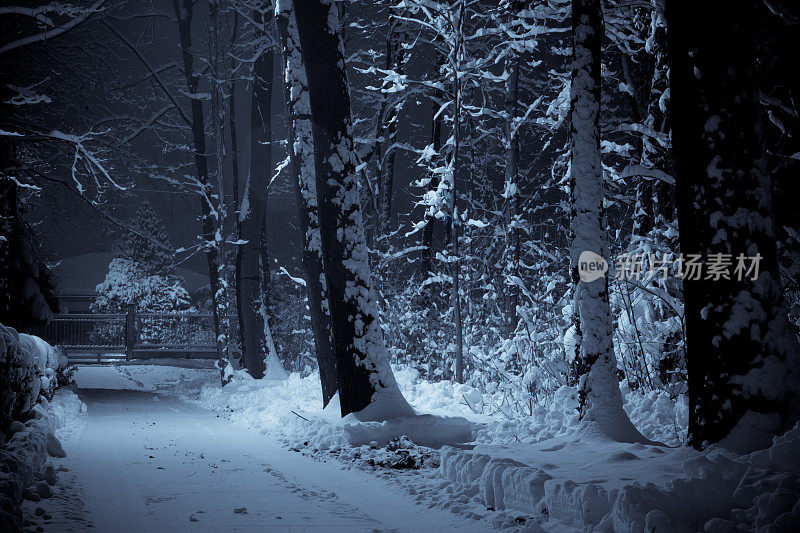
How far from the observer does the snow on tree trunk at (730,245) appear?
5441 millimetres

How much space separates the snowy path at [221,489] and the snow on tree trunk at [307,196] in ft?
7.01

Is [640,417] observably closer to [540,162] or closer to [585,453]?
[585,453]

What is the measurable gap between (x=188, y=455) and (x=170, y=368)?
831 inches

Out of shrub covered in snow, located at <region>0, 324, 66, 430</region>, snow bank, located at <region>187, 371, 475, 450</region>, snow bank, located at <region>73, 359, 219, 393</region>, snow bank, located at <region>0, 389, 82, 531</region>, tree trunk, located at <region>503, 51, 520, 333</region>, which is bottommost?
snow bank, located at <region>73, 359, 219, 393</region>

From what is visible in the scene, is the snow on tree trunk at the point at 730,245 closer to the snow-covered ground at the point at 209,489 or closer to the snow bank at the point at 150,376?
the snow-covered ground at the point at 209,489

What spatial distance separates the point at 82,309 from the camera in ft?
153

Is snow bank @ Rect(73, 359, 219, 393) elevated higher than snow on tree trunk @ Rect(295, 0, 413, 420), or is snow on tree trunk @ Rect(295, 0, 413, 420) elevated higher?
snow on tree trunk @ Rect(295, 0, 413, 420)

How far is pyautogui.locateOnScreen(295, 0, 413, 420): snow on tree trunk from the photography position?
32.3ft

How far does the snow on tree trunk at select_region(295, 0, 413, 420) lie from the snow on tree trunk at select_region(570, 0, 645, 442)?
119 inches

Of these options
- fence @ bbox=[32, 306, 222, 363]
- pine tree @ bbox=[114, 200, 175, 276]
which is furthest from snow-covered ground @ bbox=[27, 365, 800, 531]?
pine tree @ bbox=[114, 200, 175, 276]

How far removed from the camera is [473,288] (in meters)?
15.7

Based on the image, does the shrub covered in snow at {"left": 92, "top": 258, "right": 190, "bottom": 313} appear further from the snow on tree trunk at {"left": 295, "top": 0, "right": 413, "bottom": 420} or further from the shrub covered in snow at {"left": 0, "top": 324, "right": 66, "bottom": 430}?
the snow on tree trunk at {"left": 295, "top": 0, "right": 413, "bottom": 420}

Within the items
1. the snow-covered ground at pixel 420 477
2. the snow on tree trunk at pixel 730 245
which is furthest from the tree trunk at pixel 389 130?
the snow on tree trunk at pixel 730 245

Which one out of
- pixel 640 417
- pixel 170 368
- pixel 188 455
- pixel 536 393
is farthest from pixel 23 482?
pixel 170 368
